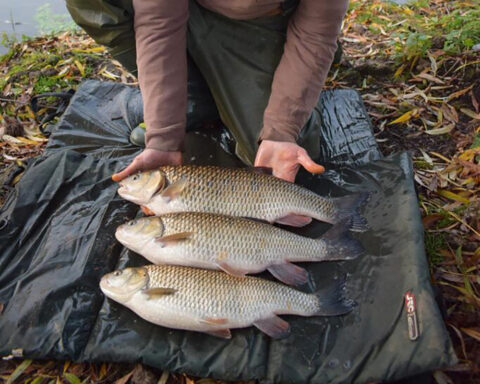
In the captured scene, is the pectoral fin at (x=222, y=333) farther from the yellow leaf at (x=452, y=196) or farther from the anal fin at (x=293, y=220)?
the yellow leaf at (x=452, y=196)

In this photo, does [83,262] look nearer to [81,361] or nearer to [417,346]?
[81,361]

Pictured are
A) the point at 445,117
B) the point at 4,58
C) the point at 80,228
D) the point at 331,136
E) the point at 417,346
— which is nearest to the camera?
the point at 417,346

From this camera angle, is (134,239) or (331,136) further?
(331,136)

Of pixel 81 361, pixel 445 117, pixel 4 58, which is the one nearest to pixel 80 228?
pixel 81 361

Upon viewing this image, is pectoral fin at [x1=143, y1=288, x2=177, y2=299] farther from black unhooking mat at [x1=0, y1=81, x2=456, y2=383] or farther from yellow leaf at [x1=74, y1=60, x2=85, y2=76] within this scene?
yellow leaf at [x1=74, y1=60, x2=85, y2=76]

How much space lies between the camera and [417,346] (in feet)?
6.31

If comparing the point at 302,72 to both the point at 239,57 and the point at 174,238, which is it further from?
the point at 174,238

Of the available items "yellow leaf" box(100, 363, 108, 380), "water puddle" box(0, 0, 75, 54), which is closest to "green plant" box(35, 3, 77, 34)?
"water puddle" box(0, 0, 75, 54)

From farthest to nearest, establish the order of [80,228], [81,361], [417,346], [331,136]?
1. [331,136]
2. [80,228]
3. [81,361]
4. [417,346]

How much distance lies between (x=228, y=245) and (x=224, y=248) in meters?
0.03

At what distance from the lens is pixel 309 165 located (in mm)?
2463

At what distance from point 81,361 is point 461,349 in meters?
1.82

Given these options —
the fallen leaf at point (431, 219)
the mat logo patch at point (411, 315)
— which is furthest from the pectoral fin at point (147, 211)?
the fallen leaf at point (431, 219)

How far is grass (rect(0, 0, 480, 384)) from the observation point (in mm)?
2201
